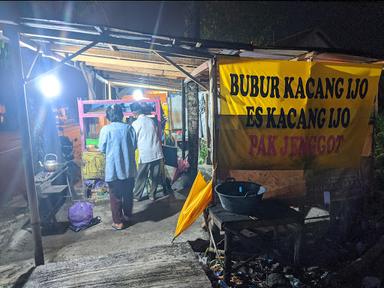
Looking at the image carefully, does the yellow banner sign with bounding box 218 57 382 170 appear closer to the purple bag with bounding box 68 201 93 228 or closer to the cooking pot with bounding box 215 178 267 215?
the cooking pot with bounding box 215 178 267 215

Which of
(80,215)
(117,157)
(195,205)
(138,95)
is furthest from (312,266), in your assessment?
(138,95)

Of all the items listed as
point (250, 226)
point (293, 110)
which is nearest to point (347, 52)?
point (293, 110)

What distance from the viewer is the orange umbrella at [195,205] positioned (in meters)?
4.86

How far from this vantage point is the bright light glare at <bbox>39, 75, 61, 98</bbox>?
10102mm

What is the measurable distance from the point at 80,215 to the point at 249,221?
153 inches

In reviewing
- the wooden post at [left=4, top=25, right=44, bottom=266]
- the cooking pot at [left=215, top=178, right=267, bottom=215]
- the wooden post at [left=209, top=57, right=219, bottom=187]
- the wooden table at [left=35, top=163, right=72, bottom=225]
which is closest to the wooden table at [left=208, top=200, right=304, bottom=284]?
the cooking pot at [left=215, top=178, right=267, bottom=215]

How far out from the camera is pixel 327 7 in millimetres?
21375

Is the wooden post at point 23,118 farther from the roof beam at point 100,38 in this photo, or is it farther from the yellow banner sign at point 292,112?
the yellow banner sign at point 292,112

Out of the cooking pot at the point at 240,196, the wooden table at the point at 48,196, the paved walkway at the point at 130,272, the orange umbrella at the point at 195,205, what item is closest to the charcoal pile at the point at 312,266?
the paved walkway at the point at 130,272

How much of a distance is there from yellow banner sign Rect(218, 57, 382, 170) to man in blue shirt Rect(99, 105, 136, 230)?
232cm

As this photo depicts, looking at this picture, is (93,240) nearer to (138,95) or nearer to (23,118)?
(23,118)

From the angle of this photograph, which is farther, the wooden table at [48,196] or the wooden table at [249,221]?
the wooden table at [48,196]

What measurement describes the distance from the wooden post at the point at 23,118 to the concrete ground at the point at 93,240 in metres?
0.73

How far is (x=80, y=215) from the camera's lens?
20.9ft
